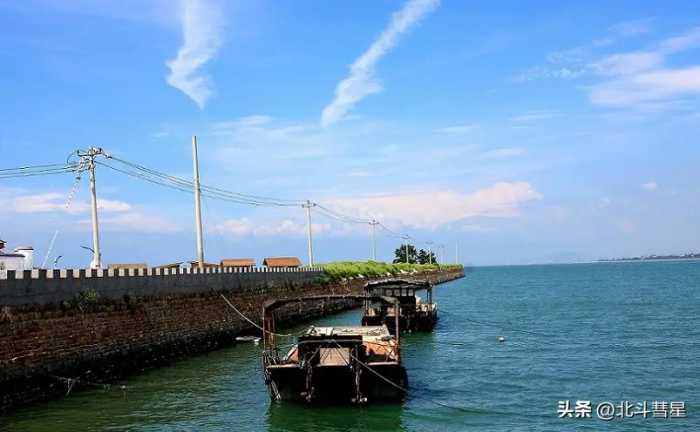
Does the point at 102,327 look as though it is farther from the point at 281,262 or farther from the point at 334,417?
the point at 281,262

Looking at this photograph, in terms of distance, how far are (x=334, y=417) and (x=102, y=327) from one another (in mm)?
10868

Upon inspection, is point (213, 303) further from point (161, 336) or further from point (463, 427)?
point (463, 427)

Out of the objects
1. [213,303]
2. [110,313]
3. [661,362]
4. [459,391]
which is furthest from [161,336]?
[661,362]

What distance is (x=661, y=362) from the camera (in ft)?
89.1

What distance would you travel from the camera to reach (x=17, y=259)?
4575cm

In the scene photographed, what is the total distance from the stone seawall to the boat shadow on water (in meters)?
7.10

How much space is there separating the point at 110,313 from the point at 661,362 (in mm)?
A: 20853

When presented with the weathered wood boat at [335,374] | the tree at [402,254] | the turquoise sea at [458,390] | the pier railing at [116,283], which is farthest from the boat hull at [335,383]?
the tree at [402,254]

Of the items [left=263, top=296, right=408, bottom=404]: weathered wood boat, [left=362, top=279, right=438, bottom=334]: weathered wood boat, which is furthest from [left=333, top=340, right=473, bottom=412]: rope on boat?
[left=362, top=279, right=438, bottom=334]: weathered wood boat

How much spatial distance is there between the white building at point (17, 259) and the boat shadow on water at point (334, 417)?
28927mm

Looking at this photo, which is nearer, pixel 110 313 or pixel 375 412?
pixel 375 412

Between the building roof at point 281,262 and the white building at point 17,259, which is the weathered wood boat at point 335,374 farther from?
the building roof at point 281,262

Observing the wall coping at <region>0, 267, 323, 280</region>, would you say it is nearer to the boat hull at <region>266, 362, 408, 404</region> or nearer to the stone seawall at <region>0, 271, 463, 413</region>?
the stone seawall at <region>0, 271, 463, 413</region>

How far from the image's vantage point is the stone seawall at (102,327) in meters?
20.6
